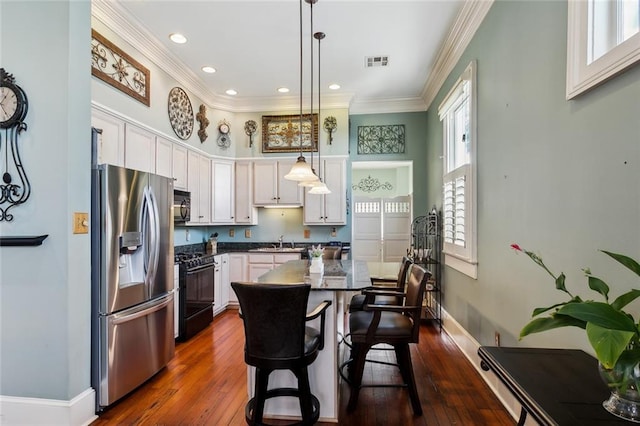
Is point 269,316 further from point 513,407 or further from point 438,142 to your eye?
point 438,142

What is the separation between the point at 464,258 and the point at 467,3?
7.51ft

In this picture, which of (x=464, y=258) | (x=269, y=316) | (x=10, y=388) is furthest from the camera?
(x=464, y=258)

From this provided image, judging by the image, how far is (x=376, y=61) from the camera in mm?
3992

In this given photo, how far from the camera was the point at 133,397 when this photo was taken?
2.48 meters

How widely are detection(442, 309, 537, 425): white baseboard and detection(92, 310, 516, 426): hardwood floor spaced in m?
0.05

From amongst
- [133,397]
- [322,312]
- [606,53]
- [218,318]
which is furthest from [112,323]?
[606,53]

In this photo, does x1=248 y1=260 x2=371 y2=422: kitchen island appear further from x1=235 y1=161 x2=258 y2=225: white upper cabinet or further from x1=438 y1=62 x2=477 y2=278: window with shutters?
x1=235 y1=161 x2=258 y2=225: white upper cabinet

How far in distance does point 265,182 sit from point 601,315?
15.6 ft

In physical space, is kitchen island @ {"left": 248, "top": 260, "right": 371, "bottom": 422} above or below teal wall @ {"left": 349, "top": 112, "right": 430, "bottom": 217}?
below

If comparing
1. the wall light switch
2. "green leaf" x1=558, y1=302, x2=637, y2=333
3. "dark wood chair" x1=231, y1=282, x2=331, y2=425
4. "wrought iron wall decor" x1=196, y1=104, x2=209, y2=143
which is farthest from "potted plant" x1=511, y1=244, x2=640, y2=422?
"wrought iron wall decor" x1=196, y1=104, x2=209, y2=143

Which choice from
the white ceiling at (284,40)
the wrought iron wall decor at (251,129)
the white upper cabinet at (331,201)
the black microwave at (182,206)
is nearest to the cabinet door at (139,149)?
the black microwave at (182,206)

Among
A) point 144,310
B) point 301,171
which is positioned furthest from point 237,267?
point 301,171

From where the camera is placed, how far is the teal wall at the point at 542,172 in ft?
4.27

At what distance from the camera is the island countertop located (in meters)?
2.19
